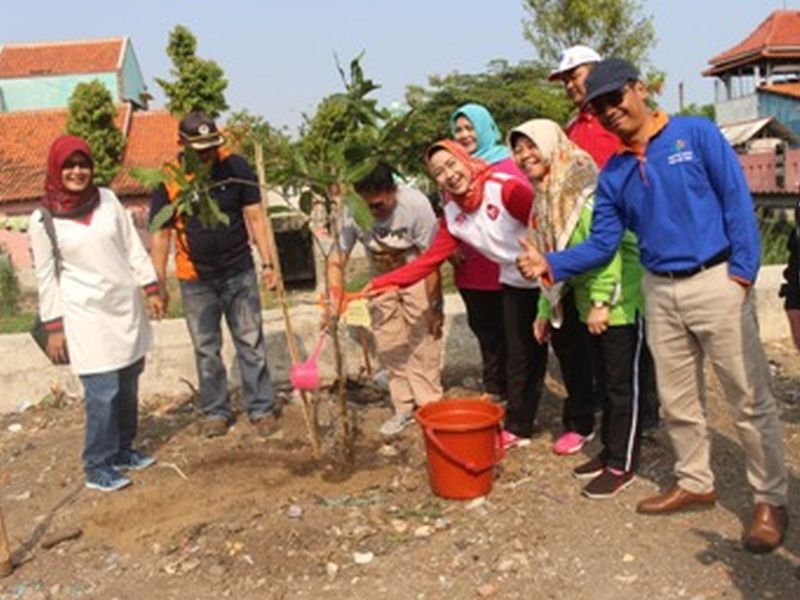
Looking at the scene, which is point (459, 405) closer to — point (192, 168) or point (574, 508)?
point (574, 508)

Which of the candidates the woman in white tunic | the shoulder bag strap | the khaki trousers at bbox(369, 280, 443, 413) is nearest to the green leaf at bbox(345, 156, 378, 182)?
the khaki trousers at bbox(369, 280, 443, 413)

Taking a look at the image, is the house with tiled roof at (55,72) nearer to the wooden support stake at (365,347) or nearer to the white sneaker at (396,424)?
the wooden support stake at (365,347)

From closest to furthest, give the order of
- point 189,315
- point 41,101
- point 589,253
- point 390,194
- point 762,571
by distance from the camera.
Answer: point 762,571 < point 589,253 < point 390,194 < point 189,315 < point 41,101

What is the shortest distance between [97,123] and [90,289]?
22.7 metres

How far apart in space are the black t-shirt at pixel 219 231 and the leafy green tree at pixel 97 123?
21006 millimetres

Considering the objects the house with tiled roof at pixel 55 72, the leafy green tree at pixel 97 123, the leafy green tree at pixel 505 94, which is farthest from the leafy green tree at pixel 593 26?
the house with tiled roof at pixel 55 72

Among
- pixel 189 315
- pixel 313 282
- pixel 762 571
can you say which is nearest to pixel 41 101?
pixel 313 282

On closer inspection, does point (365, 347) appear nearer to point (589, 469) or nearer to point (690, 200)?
point (589, 469)

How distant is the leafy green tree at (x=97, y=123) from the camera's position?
2381cm

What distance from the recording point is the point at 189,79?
23656mm

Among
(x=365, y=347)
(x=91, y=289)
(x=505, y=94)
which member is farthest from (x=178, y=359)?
(x=505, y=94)

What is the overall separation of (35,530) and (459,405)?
2011 millimetres

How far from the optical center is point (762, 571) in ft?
9.00

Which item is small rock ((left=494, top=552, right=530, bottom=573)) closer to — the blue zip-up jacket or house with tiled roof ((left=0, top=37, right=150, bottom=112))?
the blue zip-up jacket
